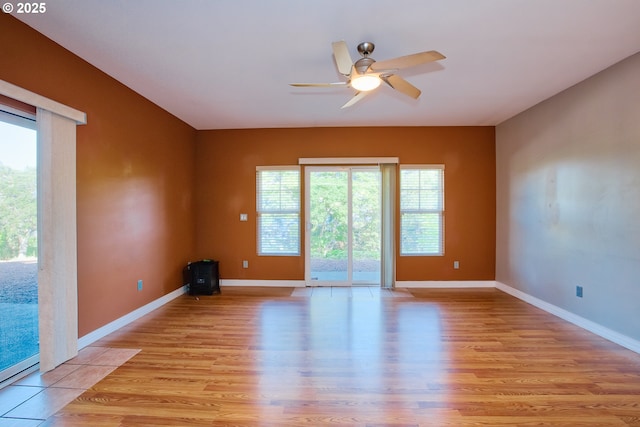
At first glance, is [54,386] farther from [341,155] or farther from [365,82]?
[341,155]

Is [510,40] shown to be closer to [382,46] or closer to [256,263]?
[382,46]

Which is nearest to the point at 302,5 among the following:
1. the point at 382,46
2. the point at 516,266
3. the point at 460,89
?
the point at 382,46

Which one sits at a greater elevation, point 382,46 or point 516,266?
point 382,46

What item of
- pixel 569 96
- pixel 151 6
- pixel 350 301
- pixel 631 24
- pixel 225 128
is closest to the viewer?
pixel 151 6

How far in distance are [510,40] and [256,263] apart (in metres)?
4.45

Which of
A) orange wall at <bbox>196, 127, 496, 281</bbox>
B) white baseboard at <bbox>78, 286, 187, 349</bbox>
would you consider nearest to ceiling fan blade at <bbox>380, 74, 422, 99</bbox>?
orange wall at <bbox>196, 127, 496, 281</bbox>

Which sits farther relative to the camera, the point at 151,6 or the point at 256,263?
the point at 256,263

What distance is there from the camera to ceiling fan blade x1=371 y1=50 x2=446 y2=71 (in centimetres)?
194

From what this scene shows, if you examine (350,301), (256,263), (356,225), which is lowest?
(350,301)

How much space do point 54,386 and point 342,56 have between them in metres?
3.32

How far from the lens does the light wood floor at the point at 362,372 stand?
1791mm

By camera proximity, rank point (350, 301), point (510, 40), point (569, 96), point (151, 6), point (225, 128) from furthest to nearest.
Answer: point (225, 128), point (350, 301), point (569, 96), point (510, 40), point (151, 6)

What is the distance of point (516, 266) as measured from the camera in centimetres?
426

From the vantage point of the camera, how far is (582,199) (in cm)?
317
